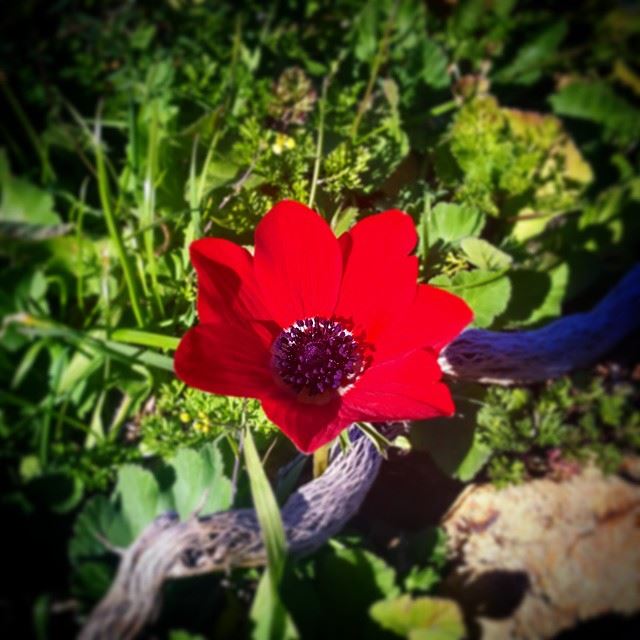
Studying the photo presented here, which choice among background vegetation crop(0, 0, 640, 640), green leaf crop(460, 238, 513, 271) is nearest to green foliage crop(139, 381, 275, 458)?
background vegetation crop(0, 0, 640, 640)

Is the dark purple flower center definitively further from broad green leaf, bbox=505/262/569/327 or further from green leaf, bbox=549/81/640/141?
green leaf, bbox=549/81/640/141

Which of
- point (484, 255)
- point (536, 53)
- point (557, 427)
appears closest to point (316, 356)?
point (484, 255)

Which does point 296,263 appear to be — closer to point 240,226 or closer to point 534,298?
point 240,226

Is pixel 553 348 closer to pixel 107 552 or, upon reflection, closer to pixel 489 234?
pixel 489 234

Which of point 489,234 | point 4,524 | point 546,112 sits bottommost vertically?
point 4,524

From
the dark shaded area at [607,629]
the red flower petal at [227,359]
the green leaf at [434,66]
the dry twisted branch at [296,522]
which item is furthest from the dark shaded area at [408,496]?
the green leaf at [434,66]

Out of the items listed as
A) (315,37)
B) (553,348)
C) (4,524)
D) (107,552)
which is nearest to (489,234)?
(553,348)
